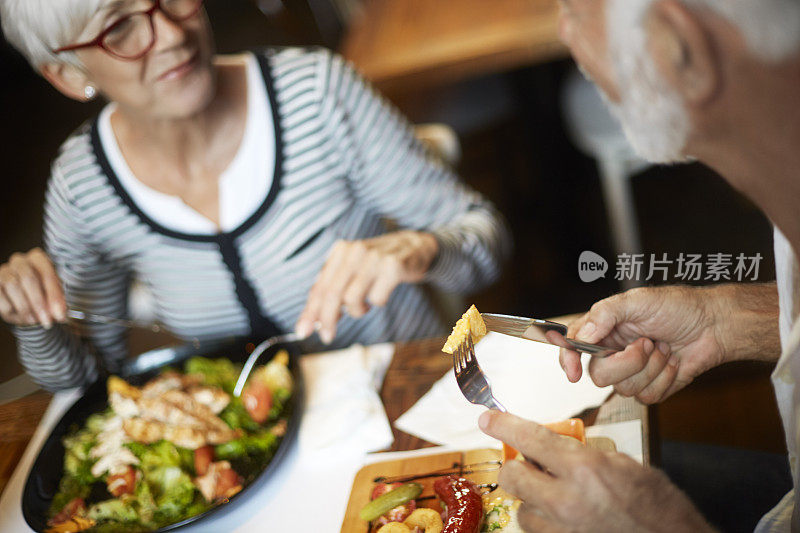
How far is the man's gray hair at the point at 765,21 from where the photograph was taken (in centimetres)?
46

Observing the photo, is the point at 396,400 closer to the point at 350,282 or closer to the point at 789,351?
the point at 350,282

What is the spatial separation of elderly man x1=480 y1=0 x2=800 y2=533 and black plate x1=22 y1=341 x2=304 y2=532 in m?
0.45

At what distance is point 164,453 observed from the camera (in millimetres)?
1058

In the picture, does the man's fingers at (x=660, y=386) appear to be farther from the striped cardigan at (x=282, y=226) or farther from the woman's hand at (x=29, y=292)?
the woman's hand at (x=29, y=292)

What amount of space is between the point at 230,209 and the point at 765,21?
3.28ft

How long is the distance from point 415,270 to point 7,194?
71 centimetres

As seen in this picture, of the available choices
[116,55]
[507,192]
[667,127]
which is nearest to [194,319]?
[116,55]

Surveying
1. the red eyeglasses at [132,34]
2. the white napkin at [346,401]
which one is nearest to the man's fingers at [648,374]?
the white napkin at [346,401]

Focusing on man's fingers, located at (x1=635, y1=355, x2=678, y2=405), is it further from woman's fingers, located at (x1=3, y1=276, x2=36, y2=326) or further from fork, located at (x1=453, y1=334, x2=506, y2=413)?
woman's fingers, located at (x1=3, y1=276, x2=36, y2=326)

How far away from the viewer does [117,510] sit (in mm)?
999

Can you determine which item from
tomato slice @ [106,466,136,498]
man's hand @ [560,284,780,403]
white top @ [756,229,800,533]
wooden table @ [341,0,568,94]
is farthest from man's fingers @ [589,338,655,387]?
wooden table @ [341,0,568,94]

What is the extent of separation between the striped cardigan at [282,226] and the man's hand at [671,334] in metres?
0.49

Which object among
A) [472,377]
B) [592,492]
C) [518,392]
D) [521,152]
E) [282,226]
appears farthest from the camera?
[521,152]

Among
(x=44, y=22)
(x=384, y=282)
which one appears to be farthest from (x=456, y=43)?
(x=44, y=22)
